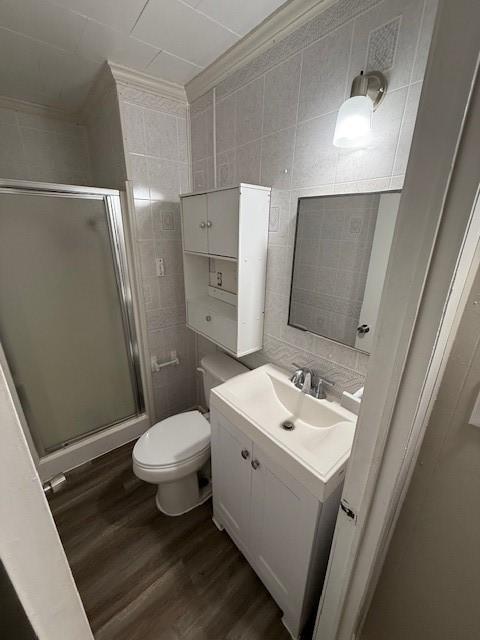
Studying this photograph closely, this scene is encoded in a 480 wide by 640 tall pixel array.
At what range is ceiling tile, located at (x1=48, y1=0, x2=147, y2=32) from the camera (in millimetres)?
961

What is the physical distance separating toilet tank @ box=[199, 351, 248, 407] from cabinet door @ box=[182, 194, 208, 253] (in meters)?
0.68

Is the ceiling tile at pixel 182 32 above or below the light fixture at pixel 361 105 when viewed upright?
above

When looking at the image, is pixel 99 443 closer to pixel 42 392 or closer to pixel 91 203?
A: pixel 42 392

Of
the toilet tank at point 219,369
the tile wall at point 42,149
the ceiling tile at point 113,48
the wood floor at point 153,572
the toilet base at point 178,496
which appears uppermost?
the ceiling tile at point 113,48

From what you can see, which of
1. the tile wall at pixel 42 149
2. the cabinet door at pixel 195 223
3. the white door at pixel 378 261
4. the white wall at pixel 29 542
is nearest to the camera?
the white wall at pixel 29 542

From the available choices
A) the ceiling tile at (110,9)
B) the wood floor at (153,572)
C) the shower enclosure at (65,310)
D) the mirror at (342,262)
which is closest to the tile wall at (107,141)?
the shower enclosure at (65,310)

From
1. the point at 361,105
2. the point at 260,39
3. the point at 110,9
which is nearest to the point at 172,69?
the point at 110,9

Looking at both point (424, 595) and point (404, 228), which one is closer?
point (404, 228)

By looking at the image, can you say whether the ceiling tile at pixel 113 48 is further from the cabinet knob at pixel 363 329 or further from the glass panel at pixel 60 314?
the cabinet knob at pixel 363 329

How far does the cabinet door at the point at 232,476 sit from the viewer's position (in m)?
1.06

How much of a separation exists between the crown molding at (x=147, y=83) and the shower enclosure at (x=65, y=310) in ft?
1.81

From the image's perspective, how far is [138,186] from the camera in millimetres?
1530

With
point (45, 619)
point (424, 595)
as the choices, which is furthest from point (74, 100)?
point (424, 595)

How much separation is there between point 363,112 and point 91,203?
1.42 m
